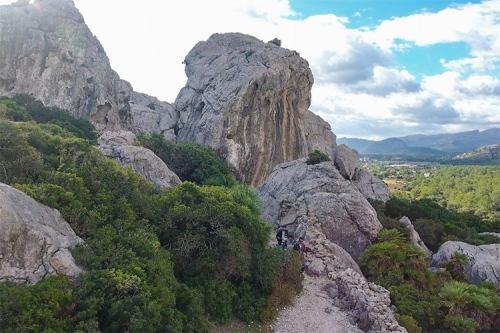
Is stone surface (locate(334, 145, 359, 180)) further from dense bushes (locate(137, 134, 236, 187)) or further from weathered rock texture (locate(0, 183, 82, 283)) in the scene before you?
weathered rock texture (locate(0, 183, 82, 283))

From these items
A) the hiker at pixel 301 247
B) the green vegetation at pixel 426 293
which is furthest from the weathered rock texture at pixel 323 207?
the green vegetation at pixel 426 293

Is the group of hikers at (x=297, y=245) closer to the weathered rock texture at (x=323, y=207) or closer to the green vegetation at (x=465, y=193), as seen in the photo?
the weathered rock texture at (x=323, y=207)

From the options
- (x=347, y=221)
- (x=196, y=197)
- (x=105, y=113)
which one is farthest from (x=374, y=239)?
(x=105, y=113)

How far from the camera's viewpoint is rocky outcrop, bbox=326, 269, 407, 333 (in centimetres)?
1490

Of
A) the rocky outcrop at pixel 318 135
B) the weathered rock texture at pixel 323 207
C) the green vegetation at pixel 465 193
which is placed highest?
the rocky outcrop at pixel 318 135

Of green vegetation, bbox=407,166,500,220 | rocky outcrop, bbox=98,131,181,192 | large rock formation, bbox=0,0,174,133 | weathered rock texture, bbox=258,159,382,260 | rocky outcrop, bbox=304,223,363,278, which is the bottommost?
green vegetation, bbox=407,166,500,220

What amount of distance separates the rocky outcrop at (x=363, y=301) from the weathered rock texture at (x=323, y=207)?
505cm

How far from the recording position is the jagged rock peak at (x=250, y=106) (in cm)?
4791

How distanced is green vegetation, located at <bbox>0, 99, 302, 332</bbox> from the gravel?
0.50 m

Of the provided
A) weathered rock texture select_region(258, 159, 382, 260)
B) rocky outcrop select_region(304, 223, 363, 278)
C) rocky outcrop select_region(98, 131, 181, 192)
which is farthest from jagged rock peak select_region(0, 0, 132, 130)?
rocky outcrop select_region(304, 223, 363, 278)

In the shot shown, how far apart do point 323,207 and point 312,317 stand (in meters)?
10.8

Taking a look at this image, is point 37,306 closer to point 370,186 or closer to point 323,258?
point 323,258

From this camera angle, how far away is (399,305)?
1666cm

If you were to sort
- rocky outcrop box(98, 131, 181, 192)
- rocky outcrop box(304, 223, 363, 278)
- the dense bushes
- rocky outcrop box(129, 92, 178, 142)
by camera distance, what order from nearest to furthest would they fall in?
rocky outcrop box(304, 223, 363, 278), rocky outcrop box(98, 131, 181, 192), the dense bushes, rocky outcrop box(129, 92, 178, 142)
